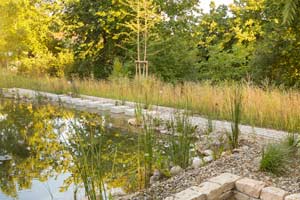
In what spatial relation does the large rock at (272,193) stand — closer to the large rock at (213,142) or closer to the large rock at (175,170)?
the large rock at (175,170)

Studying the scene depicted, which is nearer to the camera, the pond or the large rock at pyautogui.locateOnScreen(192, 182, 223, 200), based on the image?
the large rock at pyautogui.locateOnScreen(192, 182, 223, 200)

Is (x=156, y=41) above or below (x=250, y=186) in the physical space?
above

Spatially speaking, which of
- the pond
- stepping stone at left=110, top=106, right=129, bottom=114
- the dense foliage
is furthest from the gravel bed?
the dense foliage

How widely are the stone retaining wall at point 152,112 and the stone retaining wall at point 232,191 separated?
1284 mm

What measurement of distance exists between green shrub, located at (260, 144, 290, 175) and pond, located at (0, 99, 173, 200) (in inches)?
36.9

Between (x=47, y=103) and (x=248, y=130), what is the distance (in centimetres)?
477

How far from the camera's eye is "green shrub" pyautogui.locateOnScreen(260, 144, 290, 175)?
9.02 feet

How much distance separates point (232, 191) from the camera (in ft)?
8.52

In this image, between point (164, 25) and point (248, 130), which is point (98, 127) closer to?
point (248, 130)

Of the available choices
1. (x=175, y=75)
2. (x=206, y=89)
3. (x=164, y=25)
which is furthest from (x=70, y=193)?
(x=164, y=25)

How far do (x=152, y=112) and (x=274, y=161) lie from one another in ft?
8.98

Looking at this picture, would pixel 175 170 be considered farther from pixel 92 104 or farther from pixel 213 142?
pixel 92 104

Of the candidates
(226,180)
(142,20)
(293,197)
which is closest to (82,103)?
(142,20)

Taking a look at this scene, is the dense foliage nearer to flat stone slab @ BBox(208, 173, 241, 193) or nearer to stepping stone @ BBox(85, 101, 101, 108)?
stepping stone @ BBox(85, 101, 101, 108)
